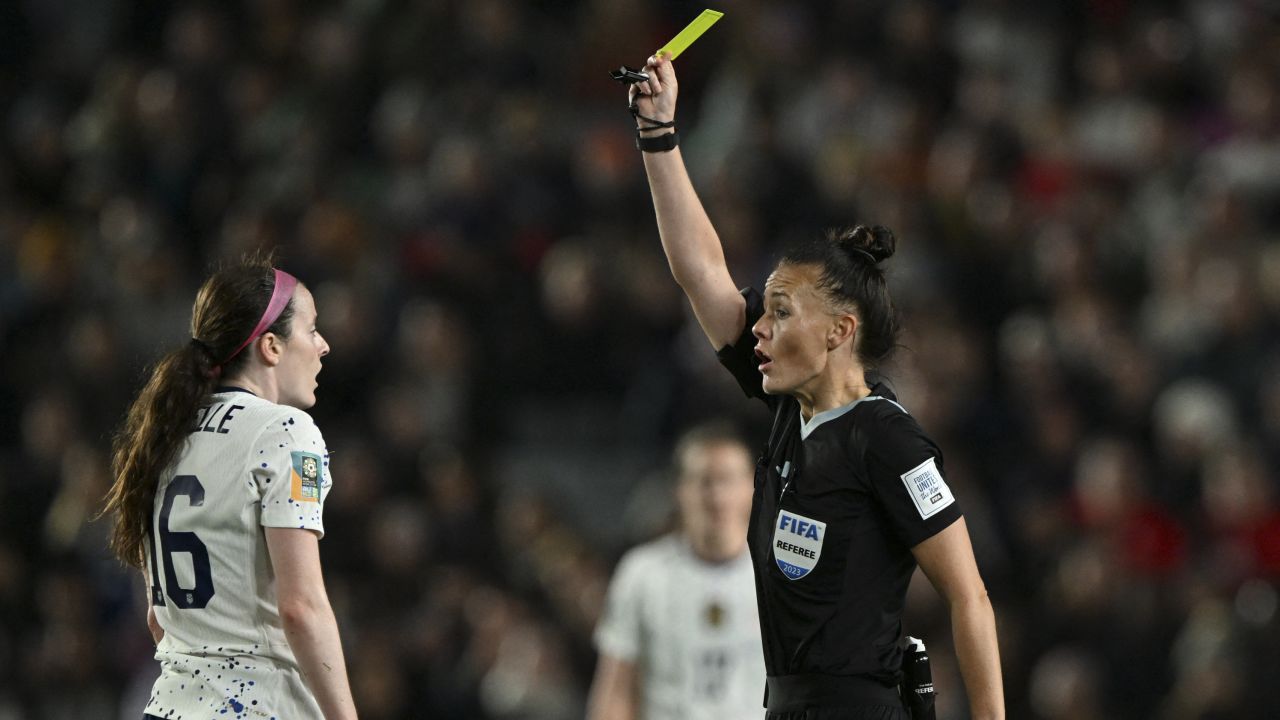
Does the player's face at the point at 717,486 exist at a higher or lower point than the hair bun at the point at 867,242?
lower

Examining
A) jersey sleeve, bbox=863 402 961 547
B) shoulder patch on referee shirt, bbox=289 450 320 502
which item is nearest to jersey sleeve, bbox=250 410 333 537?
shoulder patch on referee shirt, bbox=289 450 320 502

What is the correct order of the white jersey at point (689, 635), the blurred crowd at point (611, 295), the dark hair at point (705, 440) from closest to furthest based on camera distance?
the white jersey at point (689, 635), the dark hair at point (705, 440), the blurred crowd at point (611, 295)

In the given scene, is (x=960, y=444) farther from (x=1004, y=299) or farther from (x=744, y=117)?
(x=744, y=117)

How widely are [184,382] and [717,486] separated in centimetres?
204

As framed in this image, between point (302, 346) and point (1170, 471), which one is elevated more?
point (1170, 471)

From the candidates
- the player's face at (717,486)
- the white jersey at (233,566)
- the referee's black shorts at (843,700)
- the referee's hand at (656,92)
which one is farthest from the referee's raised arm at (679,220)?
the player's face at (717,486)

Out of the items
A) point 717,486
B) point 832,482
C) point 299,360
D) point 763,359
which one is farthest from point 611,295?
point 832,482

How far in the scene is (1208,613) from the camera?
7180mm

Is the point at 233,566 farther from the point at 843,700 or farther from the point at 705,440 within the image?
the point at 705,440

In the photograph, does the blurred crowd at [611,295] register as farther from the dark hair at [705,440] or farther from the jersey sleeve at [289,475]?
the jersey sleeve at [289,475]

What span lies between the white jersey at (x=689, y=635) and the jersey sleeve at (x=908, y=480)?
177 cm

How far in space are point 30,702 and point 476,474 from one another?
271 centimetres

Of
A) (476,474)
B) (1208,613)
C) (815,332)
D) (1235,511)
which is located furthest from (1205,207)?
(815,332)

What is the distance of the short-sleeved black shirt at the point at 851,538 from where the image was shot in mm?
3580
